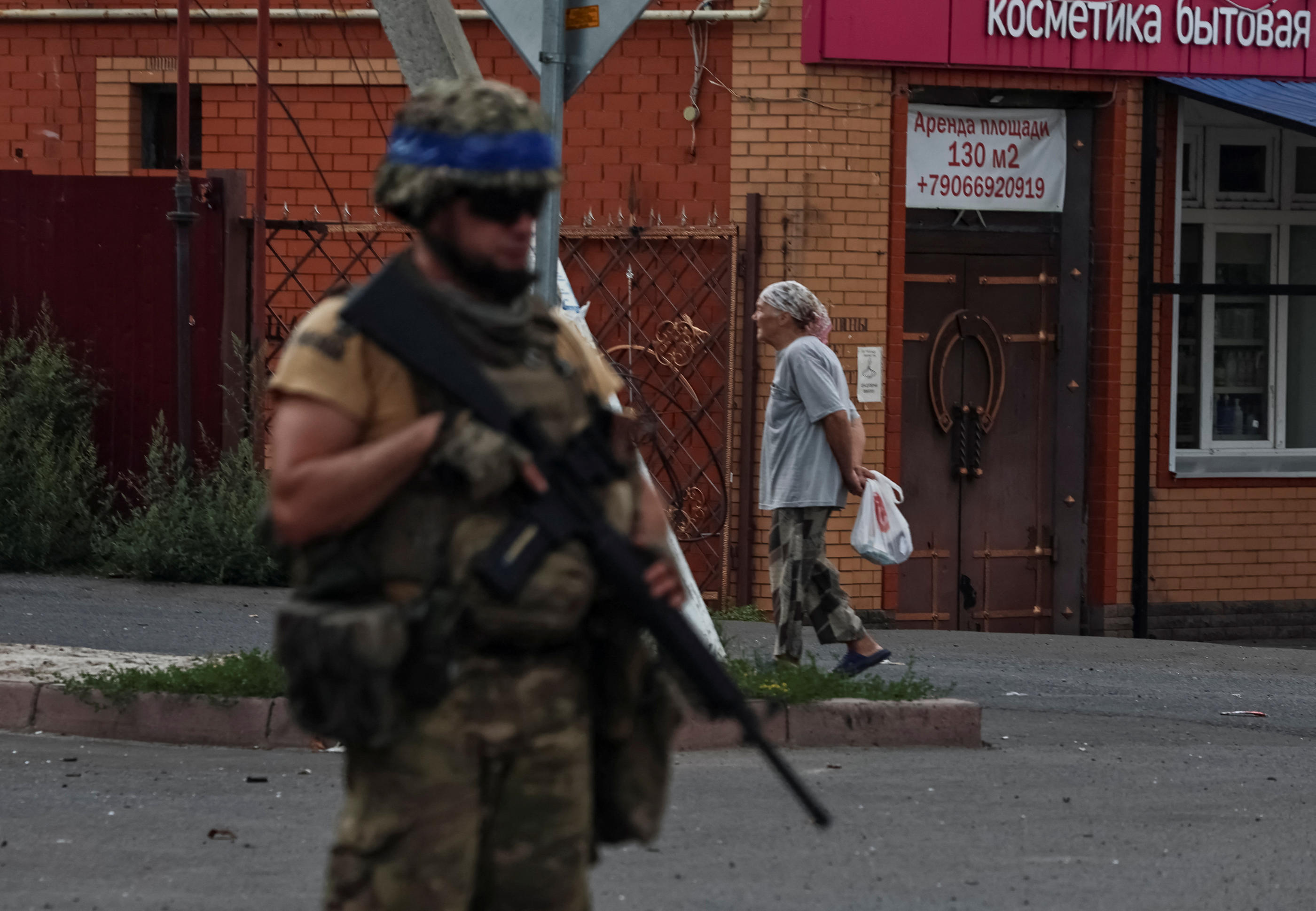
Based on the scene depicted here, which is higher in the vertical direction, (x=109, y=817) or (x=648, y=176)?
(x=648, y=176)

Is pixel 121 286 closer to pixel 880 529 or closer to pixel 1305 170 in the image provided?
pixel 880 529

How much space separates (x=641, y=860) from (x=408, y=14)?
3.50m

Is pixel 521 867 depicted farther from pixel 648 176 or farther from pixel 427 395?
pixel 648 176

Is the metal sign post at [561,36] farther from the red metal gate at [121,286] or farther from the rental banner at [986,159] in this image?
the red metal gate at [121,286]

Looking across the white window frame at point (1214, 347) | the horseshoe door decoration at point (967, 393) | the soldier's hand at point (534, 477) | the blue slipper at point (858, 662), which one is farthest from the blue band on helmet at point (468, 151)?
the white window frame at point (1214, 347)

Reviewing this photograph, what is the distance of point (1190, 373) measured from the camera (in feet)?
38.0

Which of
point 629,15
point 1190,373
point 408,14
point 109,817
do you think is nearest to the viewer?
point 109,817

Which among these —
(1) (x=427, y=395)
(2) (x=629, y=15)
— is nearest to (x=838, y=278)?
(2) (x=629, y=15)

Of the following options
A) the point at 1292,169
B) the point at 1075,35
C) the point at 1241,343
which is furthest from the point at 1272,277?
the point at 1075,35

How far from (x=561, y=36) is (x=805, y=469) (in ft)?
6.74

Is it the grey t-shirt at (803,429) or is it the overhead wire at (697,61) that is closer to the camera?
the grey t-shirt at (803,429)

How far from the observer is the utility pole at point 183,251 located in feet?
35.7

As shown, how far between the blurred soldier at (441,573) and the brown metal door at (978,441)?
8.21m

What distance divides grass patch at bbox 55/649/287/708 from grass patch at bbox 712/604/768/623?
3.86m
